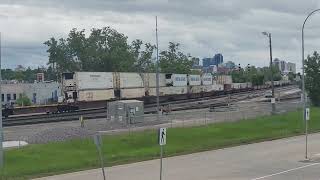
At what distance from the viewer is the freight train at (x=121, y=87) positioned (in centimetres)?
6688

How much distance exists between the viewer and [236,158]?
30250 millimetres

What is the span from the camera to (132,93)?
248 feet

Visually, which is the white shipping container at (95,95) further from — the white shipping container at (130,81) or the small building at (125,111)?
the small building at (125,111)

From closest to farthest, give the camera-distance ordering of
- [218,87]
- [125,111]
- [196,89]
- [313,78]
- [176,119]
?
[125,111] < [176,119] < [313,78] < [196,89] < [218,87]

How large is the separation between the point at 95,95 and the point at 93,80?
1794 millimetres

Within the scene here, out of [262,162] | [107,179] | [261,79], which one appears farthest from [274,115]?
[261,79]

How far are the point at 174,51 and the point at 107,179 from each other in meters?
133

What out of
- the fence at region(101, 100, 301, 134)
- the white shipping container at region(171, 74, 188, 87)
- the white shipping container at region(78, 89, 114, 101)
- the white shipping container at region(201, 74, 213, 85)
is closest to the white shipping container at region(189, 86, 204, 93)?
the white shipping container at region(201, 74, 213, 85)

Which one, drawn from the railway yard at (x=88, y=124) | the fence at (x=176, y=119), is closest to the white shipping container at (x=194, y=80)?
the railway yard at (x=88, y=124)

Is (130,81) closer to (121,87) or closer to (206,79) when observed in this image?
(121,87)

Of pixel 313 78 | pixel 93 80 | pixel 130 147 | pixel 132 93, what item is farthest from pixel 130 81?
pixel 130 147

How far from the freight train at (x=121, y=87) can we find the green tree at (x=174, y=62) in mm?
43006

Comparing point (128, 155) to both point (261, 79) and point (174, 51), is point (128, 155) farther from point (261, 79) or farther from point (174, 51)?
point (261, 79)

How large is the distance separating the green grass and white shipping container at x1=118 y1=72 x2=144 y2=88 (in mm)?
26310
